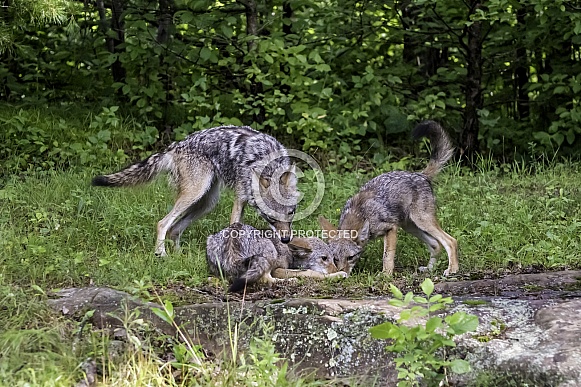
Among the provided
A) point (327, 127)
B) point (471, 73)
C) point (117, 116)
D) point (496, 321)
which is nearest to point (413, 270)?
point (496, 321)

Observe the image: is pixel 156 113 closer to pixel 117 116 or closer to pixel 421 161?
pixel 117 116

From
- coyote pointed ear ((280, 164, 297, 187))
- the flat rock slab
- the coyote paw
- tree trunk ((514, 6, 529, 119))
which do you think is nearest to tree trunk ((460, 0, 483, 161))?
tree trunk ((514, 6, 529, 119))

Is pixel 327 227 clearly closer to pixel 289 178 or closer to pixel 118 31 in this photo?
pixel 289 178

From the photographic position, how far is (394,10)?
10.8m

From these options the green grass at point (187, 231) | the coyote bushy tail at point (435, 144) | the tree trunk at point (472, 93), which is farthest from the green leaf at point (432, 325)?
the tree trunk at point (472, 93)

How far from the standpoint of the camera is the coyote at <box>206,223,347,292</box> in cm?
571

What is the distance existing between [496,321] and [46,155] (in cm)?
720

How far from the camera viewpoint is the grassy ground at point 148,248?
3932 millimetres

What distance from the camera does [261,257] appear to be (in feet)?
18.9

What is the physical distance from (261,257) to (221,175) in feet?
5.80

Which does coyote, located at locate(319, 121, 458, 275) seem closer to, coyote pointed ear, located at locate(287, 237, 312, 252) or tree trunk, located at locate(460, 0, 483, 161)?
coyote pointed ear, located at locate(287, 237, 312, 252)

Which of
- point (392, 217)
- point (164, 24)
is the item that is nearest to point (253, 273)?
point (392, 217)

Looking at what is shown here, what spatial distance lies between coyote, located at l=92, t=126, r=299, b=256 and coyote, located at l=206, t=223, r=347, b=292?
67cm

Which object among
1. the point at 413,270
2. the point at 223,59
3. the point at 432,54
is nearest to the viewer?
the point at 413,270
